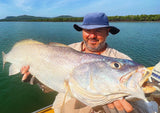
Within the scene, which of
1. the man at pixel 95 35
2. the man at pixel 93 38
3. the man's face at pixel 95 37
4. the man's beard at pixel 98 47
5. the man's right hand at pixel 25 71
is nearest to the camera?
the man's right hand at pixel 25 71

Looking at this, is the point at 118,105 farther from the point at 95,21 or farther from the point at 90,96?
the point at 95,21

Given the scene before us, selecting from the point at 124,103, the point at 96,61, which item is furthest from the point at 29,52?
the point at 124,103

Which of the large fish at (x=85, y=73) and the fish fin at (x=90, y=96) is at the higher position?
the large fish at (x=85, y=73)

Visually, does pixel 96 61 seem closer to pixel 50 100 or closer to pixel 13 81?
pixel 50 100

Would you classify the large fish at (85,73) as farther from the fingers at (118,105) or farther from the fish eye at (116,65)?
the fingers at (118,105)

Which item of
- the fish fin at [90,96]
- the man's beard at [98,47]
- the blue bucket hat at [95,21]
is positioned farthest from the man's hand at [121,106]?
the blue bucket hat at [95,21]

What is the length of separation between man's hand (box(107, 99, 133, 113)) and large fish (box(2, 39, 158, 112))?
0.20m

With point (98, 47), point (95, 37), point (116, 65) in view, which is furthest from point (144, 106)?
point (95, 37)

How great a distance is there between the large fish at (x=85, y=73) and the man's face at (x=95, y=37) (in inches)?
38.4

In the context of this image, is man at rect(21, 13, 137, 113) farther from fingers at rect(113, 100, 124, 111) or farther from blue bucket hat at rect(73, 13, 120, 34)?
fingers at rect(113, 100, 124, 111)

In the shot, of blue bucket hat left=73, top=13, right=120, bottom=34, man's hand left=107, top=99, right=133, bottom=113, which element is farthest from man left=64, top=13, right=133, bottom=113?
man's hand left=107, top=99, right=133, bottom=113

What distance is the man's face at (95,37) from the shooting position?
119 inches

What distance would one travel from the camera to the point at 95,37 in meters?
3.03

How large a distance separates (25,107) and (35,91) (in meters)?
1.27
